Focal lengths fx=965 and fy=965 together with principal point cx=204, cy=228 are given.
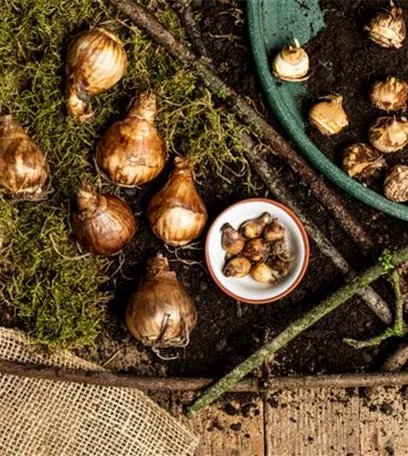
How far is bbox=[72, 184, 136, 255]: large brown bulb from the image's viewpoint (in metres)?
1.92

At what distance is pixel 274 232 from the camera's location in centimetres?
200

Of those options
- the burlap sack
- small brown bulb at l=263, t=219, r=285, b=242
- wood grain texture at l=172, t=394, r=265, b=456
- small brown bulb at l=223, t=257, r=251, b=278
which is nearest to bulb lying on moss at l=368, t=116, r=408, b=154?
small brown bulb at l=263, t=219, r=285, b=242

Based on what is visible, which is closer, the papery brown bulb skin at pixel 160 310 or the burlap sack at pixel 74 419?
the papery brown bulb skin at pixel 160 310

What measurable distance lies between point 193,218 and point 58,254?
30cm

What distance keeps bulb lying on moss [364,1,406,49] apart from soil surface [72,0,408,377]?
6.3 inches

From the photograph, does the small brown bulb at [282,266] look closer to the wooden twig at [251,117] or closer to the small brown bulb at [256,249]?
the small brown bulb at [256,249]

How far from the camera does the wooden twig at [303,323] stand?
199cm

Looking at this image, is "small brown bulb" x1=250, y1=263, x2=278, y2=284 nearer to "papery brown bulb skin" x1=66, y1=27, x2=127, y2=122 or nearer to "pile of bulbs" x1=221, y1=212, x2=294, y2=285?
"pile of bulbs" x1=221, y1=212, x2=294, y2=285

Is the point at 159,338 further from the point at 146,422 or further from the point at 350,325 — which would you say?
the point at 350,325

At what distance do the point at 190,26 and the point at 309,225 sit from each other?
1.61 feet

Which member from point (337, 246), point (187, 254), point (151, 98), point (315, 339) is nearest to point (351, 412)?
point (315, 339)

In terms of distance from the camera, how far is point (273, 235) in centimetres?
200

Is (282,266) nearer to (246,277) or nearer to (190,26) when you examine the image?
(246,277)

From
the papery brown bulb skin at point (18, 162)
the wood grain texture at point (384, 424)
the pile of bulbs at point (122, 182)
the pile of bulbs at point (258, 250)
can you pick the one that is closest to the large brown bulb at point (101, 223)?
the pile of bulbs at point (122, 182)
